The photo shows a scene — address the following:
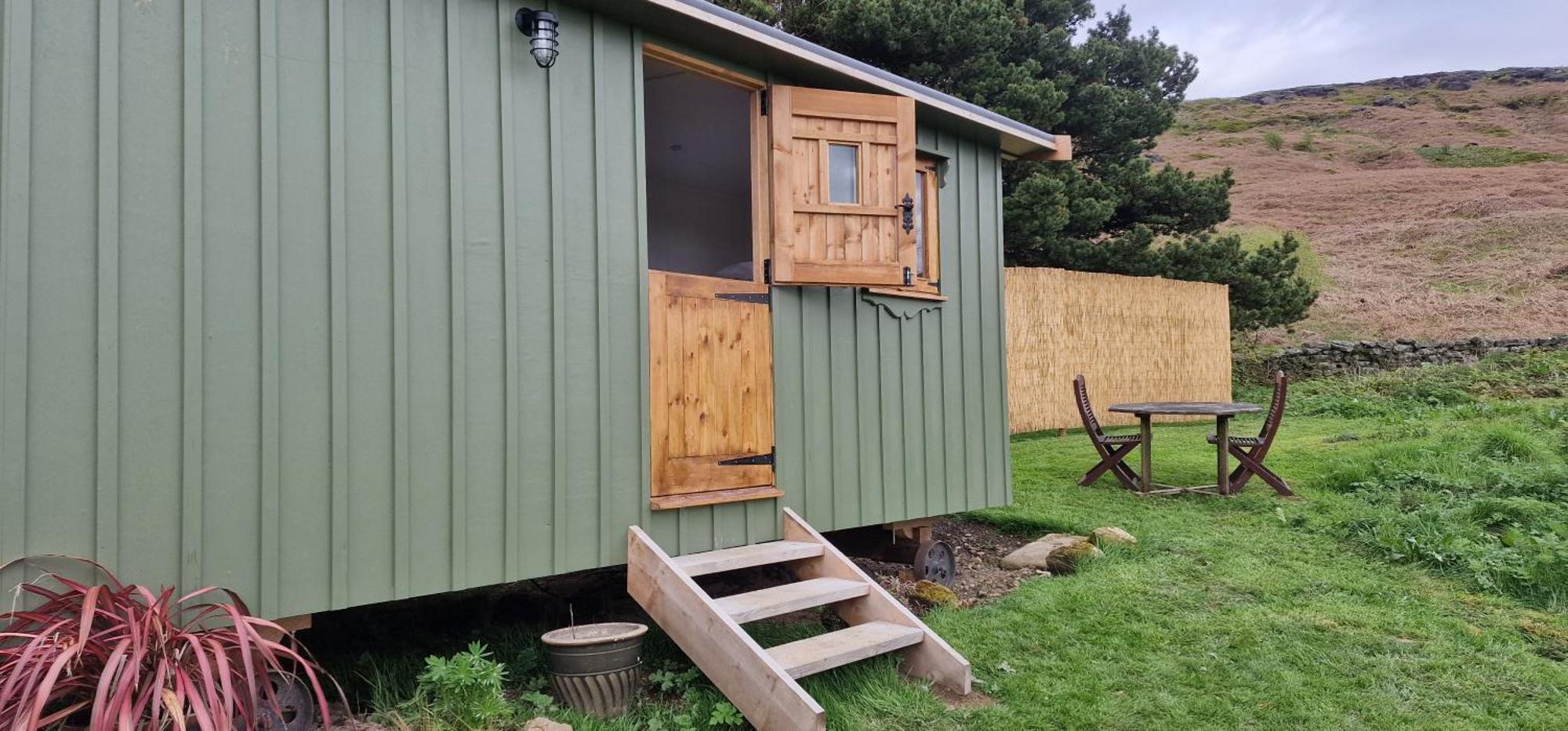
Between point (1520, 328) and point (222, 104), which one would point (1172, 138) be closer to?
point (1520, 328)

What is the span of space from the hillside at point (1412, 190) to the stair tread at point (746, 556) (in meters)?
15.3

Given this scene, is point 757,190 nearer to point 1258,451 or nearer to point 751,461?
point 751,461

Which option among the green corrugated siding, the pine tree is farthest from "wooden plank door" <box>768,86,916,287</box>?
the pine tree

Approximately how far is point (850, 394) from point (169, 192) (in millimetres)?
2807

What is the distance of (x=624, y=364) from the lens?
3787mm

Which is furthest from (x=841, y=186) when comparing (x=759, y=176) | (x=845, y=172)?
(x=759, y=176)

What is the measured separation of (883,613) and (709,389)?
111 centimetres

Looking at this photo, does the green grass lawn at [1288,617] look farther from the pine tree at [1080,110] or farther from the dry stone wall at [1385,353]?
the dry stone wall at [1385,353]

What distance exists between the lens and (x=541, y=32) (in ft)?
11.4

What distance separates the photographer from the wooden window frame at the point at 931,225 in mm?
5059

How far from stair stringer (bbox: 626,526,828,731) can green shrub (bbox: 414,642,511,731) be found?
0.59 metres

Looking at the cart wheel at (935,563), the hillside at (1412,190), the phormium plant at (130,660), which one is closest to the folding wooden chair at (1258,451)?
the cart wheel at (935,563)

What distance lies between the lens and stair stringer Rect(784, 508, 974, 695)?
3.55 m

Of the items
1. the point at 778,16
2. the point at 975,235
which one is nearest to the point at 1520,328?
the point at 778,16
